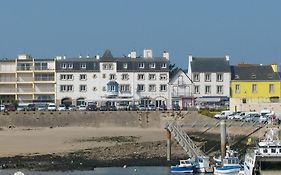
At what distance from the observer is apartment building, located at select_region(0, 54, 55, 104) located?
10419 cm

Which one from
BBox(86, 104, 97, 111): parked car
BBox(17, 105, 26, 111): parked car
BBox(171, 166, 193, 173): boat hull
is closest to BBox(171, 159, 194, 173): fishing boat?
BBox(171, 166, 193, 173): boat hull

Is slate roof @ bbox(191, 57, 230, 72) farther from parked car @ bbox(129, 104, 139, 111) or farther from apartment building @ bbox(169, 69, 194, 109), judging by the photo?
parked car @ bbox(129, 104, 139, 111)

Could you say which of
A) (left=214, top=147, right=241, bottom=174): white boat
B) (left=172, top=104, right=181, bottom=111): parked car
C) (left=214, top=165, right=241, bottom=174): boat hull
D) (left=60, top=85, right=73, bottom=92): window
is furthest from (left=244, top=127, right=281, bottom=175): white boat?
(left=60, top=85, right=73, bottom=92): window

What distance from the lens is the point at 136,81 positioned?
103 metres

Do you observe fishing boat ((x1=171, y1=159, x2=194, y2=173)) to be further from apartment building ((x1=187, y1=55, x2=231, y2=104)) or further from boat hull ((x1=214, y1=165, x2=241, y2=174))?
apartment building ((x1=187, y1=55, x2=231, y2=104))

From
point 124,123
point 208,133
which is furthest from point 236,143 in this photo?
point 124,123

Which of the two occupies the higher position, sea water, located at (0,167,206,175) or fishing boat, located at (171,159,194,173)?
fishing boat, located at (171,159,194,173)

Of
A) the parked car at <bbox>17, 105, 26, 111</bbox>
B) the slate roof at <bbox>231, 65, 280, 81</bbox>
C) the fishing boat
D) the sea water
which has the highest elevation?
the slate roof at <bbox>231, 65, 280, 81</bbox>

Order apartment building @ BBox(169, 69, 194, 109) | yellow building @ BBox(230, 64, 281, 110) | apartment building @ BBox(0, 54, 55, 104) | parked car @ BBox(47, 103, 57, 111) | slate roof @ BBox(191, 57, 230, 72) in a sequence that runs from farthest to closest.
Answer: apartment building @ BBox(0, 54, 55, 104), slate roof @ BBox(191, 57, 230, 72), yellow building @ BBox(230, 64, 281, 110), apartment building @ BBox(169, 69, 194, 109), parked car @ BBox(47, 103, 57, 111)

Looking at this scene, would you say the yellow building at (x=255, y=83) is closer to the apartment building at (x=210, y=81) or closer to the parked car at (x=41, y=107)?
the apartment building at (x=210, y=81)

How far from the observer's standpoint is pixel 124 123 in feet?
278

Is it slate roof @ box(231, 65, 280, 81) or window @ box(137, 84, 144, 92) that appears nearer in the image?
slate roof @ box(231, 65, 280, 81)

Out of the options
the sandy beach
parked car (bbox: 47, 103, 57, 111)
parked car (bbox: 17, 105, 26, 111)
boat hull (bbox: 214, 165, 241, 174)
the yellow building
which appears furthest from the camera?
the yellow building

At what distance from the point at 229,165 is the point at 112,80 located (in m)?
53.5
